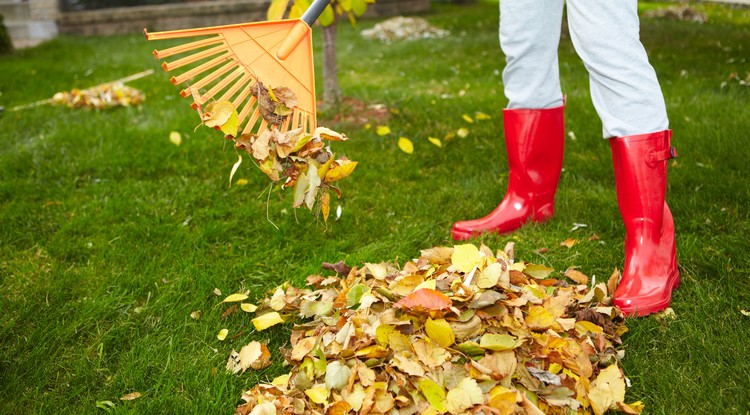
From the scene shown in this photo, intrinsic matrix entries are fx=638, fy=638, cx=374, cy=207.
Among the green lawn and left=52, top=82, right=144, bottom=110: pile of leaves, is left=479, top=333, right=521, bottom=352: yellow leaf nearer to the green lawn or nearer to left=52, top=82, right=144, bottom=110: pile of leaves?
the green lawn

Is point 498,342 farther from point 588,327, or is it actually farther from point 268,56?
point 268,56

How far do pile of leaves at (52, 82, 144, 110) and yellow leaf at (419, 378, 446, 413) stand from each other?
3.37 m

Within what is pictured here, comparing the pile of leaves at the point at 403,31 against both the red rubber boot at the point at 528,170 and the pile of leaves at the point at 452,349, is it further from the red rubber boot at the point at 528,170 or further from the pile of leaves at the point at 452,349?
the pile of leaves at the point at 452,349

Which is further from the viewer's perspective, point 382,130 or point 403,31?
point 403,31

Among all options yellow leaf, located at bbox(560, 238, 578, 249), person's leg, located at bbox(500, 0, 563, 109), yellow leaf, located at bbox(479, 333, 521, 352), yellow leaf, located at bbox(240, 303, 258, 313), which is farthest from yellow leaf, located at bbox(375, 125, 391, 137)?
yellow leaf, located at bbox(479, 333, 521, 352)

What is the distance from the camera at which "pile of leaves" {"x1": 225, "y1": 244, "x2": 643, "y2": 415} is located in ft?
4.48

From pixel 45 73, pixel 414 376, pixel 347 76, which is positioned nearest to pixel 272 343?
pixel 414 376

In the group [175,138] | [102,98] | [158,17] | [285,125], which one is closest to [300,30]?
[285,125]

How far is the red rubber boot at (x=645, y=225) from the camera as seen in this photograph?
5.69ft

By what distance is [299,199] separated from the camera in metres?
1.61

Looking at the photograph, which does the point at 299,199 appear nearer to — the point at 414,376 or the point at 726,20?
the point at 414,376

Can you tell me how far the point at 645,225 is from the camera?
179 cm

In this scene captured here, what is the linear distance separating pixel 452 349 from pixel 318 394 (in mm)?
316

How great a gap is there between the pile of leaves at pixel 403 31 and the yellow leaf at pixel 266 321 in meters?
5.93
